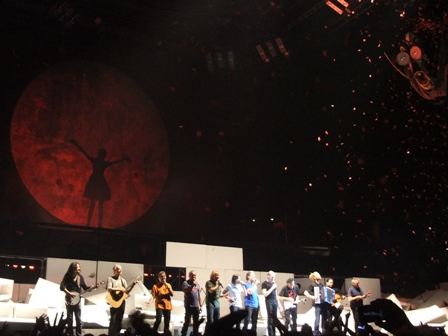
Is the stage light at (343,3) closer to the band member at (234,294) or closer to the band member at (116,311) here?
the band member at (234,294)

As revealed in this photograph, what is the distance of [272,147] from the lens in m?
16.3

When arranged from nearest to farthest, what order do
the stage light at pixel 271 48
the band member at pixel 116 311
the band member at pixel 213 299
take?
the band member at pixel 116 311
the band member at pixel 213 299
the stage light at pixel 271 48

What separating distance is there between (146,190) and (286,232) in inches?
179

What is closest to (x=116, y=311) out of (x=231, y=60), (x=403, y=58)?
(x=403, y=58)

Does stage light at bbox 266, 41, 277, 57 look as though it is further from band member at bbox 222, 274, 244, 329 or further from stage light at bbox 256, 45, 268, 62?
band member at bbox 222, 274, 244, 329

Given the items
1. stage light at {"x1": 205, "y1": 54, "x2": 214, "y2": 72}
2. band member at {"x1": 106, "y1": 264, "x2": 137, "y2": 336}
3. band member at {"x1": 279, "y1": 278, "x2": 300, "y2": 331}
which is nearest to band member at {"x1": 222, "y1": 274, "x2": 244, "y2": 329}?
band member at {"x1": 279, "y1": 278, "x2": 300, "y2": 331}

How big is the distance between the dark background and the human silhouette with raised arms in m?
0.83

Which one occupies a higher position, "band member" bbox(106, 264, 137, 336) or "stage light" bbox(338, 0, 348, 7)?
"stage light" bbox(338, 0, 348, 7)

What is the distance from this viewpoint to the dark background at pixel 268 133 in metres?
12.8

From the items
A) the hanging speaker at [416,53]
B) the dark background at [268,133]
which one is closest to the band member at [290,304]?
the dark background at [268,133]

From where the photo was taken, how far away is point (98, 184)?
13.6 m

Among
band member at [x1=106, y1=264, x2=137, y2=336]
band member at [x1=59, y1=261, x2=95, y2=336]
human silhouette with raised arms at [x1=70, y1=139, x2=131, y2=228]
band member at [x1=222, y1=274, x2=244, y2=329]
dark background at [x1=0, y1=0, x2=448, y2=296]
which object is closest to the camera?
band member at [x1=59, y1=261, x2=95, y2=336]

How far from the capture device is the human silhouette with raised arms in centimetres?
1343

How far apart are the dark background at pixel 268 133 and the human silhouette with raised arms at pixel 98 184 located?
2.73ft
